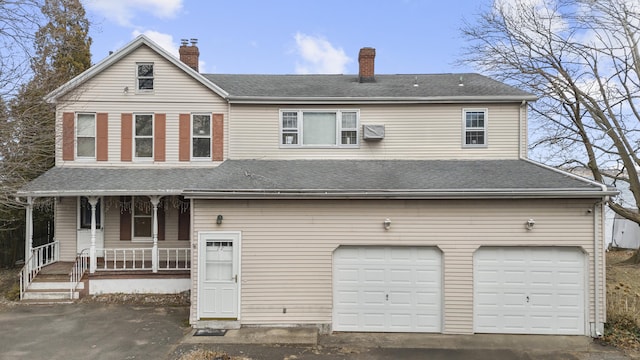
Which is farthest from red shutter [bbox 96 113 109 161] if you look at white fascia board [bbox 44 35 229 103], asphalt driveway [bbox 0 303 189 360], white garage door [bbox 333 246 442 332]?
white garage door [bbox 333 246 442 332]

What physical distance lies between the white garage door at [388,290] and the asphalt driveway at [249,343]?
0.32m

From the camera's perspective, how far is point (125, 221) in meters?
13.2

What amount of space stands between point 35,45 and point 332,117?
805cm

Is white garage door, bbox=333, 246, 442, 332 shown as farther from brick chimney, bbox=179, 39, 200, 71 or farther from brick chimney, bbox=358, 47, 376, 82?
brick chimney, bbox=179, 39, 200, 71

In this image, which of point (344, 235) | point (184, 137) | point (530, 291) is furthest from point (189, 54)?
point (530, 291)

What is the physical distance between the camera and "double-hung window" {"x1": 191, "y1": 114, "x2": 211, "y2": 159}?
12.7 metres

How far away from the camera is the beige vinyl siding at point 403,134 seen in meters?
12.1

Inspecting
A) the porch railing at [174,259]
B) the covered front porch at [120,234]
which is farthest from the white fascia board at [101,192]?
the porch railing at [174,259]

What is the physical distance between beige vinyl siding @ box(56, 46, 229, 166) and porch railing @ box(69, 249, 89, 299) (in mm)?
3160

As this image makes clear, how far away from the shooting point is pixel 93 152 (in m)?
12.7

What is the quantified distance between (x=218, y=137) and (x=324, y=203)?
5.09 metres

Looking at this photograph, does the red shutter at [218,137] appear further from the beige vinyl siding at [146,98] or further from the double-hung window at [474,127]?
the double-hung window at [474,127]

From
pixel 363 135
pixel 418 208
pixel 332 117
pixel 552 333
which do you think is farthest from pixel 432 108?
pixel 552 333

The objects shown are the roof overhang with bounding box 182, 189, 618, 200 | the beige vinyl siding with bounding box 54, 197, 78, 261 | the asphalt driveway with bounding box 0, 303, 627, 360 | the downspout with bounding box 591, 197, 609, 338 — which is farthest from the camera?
the beige vinyl siding with bounding box 54, 197, 78, 261
